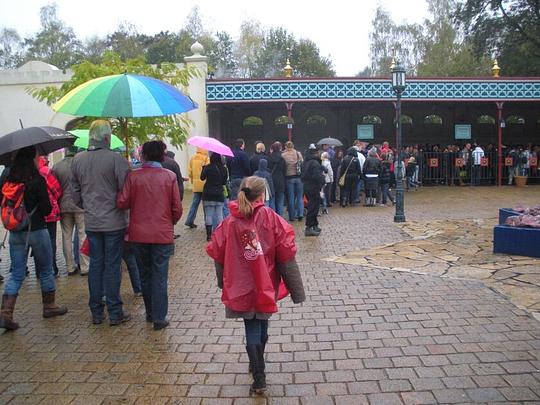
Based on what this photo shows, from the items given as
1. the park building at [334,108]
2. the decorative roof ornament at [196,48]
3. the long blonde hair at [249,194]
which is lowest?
the long blonde hair at [249,194]

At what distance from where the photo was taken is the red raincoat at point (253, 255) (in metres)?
3.73

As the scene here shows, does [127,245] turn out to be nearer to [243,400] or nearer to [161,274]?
[161,274]

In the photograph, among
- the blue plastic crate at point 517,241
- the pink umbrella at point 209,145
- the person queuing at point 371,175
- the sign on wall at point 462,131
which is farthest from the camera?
the sign on wall at point 462,131

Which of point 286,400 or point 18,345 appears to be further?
point 18,345

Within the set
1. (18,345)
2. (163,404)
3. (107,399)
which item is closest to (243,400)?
(163,404)

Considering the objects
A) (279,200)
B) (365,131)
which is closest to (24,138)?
(279,200)

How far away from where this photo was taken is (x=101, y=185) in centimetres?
514

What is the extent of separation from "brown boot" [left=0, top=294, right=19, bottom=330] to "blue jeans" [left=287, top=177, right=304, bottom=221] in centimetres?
740

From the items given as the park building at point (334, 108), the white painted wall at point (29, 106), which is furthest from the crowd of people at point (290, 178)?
the white painted wall at point (29, 106)

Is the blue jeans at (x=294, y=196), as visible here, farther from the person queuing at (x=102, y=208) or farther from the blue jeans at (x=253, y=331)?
the blue jeans at (x=253, y=331)

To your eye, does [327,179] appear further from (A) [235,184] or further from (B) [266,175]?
(A) [235,184]

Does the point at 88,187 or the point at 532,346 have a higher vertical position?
the point at 88,187

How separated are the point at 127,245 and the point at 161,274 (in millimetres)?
1066

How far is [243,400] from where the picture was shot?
146 inches
